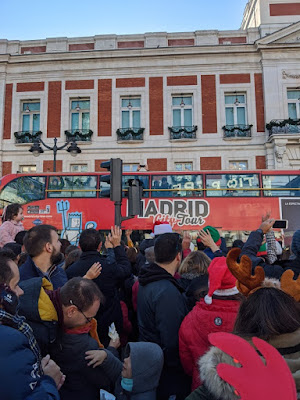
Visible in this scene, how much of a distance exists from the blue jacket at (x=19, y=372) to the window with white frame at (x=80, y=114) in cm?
2057

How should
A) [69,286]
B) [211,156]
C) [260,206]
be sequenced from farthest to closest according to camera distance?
[211,156] < [260,206] < [69,286]

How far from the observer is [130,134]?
20.7 metres

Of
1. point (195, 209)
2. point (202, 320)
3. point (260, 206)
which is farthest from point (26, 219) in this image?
point (202, 320)

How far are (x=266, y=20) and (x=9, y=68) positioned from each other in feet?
53.1

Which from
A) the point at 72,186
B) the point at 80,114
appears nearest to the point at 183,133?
the point at 80,114

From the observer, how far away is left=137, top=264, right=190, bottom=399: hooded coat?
2586 mm

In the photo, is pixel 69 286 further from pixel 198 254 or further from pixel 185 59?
pixel 185 59

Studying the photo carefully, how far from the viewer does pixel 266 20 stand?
21141mm

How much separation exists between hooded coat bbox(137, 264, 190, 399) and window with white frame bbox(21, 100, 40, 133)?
20.6 meters

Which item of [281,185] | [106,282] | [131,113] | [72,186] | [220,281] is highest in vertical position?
[131,113]

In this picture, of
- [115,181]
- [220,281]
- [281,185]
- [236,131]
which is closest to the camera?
[220,281]

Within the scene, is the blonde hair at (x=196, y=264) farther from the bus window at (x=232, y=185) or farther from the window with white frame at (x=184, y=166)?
the window with white frame at (x=184, y=166)

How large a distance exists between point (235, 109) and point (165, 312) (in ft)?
65.2

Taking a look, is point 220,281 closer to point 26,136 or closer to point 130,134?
point 130,134
